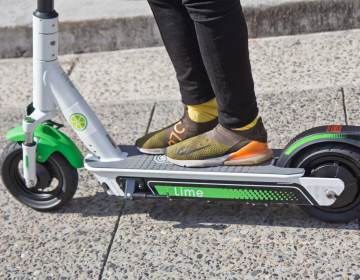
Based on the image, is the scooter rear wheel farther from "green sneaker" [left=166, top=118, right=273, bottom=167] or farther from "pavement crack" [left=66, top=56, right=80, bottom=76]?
"pavement crack" [left=66, top=56, right=80, bottom=76]

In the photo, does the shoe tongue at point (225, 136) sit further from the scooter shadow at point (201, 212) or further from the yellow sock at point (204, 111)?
the scooter shadow at point (201, 212)

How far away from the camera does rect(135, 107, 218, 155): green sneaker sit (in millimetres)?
3293

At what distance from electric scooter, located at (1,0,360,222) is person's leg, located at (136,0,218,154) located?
103mm

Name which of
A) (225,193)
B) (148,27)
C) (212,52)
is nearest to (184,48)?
(212,52)

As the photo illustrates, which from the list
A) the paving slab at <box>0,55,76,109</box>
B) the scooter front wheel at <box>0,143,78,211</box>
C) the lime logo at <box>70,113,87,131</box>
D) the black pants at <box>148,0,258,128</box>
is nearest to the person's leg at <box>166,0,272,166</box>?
the black pants at <box>148,0,258,128</box>

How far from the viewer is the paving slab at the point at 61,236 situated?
3.10 m

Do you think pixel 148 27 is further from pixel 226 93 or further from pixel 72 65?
pixel 226 93

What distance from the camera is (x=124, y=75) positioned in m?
4.76

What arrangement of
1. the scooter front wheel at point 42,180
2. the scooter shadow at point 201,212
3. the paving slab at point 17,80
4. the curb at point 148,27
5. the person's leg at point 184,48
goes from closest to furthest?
the person's leg at point 184,48 → the scooter shadow at point 201,212 → the scooter front wheel at point 42,180 → the paving slab at point 17,80 → the curb at point 148,27

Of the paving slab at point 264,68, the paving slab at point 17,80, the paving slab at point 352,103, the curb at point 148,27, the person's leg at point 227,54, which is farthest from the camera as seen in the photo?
the curb at point 148,27

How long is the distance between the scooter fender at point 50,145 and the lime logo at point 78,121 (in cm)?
10

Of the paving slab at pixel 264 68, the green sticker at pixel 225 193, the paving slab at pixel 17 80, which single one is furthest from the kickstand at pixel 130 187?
the paving slab at pixel 17 80

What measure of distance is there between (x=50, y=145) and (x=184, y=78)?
25.6 inches

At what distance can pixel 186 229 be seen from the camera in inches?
128
